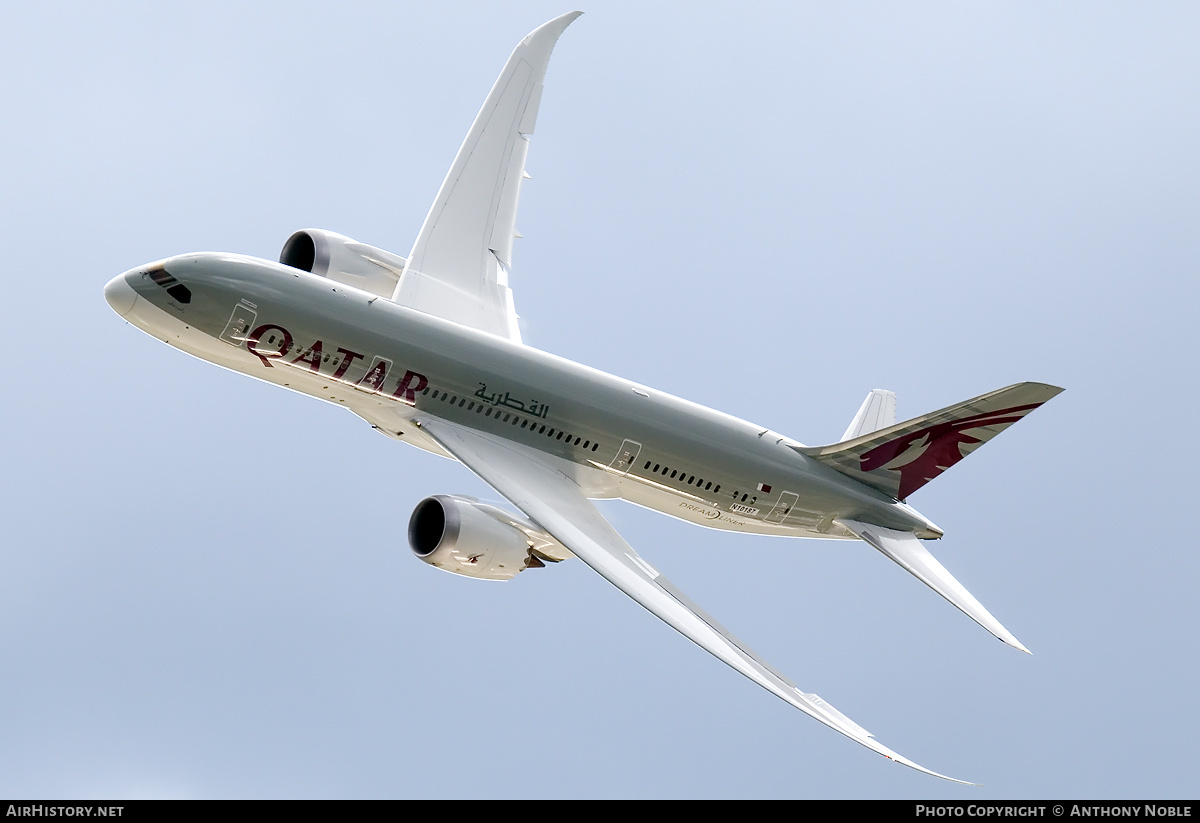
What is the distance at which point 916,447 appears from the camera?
139 feet

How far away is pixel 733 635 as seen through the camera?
34.3 metres

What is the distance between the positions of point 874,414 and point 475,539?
1588 cm

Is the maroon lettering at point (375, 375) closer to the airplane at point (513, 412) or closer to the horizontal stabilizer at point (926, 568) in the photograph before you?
the airplane at point (513, 412)

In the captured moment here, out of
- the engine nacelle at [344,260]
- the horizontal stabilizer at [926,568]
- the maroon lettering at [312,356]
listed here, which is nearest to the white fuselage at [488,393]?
the maroon lettering at [312,356]

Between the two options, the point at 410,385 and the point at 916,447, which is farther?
the point at 916,447

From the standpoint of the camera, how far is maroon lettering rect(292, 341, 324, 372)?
Result: 1417 inches

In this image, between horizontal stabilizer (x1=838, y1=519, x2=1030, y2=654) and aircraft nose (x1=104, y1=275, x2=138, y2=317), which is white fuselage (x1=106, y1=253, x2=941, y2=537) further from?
horizontal stabilizer (x1=838, y1=519, x2=1030, y2=654)

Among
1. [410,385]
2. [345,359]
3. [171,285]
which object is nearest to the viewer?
[171,285]

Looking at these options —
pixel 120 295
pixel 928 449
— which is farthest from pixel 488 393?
pixel 928 449

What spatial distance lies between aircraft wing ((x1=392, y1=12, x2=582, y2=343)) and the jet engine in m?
7.51

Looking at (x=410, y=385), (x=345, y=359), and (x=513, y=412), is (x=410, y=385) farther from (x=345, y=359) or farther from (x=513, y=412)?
(x=513, y=412)

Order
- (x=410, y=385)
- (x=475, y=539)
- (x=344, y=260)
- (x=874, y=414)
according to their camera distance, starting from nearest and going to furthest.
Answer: (x=475, y=539), (x=410, y=385), (x=344, y=260), (x=874, y=414)

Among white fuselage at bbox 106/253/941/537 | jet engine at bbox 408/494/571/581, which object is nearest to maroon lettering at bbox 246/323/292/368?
white fuselage at bbox 106/253/941/537

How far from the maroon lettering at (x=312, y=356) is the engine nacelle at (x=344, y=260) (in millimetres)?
6584
